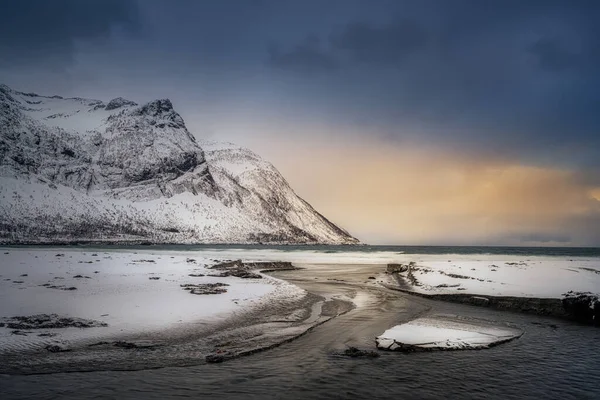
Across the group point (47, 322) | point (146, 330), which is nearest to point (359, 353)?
point (146, 330)

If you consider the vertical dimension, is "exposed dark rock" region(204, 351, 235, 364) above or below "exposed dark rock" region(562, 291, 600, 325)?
below

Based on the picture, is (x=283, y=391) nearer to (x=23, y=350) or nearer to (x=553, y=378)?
(x=553, y=378)

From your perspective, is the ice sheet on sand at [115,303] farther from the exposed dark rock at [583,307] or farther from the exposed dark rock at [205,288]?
the exposed dark rock at [583,307]

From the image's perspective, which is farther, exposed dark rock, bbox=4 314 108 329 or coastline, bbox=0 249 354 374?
exposed dark rock, bbox=4 314 108 329

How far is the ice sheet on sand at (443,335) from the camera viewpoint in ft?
45.6

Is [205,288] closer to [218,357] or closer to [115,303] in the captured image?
[115,303]

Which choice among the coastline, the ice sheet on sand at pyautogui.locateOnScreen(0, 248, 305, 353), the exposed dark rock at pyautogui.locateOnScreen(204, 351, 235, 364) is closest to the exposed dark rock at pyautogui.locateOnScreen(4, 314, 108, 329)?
the coastline

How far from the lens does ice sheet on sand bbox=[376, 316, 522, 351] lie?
45.6 feet

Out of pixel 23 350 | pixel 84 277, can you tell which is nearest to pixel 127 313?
pixel 23 350

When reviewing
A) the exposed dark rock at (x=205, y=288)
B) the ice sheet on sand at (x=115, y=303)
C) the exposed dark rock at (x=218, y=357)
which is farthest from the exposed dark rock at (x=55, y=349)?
the exposed dark rock at (x=205, y=288)

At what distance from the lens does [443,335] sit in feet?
50.5

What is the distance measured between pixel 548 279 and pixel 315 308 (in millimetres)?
21931

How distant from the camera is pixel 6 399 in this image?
847cm

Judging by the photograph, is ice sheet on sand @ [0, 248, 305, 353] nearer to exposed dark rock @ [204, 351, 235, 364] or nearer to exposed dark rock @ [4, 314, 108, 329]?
exposed dark rock @ [4, 314, 108, 329]
